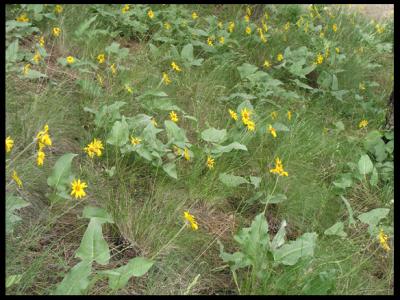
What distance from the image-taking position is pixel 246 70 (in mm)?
3551

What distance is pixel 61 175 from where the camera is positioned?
1.98 meters

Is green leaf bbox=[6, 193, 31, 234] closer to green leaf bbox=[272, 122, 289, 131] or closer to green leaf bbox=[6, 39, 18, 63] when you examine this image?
green leaf bbox=[6, 39, 18, 63]

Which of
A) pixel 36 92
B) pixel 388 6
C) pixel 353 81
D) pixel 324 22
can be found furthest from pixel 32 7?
pixel 388 6

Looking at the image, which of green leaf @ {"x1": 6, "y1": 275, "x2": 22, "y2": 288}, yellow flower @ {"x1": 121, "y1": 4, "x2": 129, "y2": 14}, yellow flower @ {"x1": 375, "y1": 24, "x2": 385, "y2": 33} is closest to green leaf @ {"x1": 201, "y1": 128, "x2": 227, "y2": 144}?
green leaf @ {"x1": 6, "y1": 275, "x2": 22, "y2": 288}

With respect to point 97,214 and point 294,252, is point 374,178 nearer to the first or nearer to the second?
point 294,252

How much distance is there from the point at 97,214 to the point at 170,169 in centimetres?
47

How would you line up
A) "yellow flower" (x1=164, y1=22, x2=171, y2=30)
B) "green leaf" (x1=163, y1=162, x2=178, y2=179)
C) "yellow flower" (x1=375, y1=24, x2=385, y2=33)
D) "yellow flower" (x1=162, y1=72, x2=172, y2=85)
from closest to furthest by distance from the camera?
"green leaf" (x1=163, y1=162, x2=178, y2=179) → "yellow flower" (x1=162, y1=72, x2=172, y2=85) → "yellow flower" (x1=164, y1=22, x2=171, y2=30) → "yellow flower" (x1=375, y1=24, x2=385, y2=33)

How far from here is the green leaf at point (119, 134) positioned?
7.50 ft

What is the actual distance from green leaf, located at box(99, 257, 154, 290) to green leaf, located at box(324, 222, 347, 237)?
3.21 feet

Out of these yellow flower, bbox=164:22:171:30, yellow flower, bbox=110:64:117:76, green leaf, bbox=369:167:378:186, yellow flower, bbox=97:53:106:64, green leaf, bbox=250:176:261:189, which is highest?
yellow flower, bbox=97:53:106:64

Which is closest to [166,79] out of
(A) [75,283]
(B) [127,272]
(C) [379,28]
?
(B) [127,272]

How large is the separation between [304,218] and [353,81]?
245 cm

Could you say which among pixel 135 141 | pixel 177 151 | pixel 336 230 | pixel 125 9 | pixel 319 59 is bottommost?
pixel 336 230

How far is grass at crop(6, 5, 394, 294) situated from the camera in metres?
1.94
